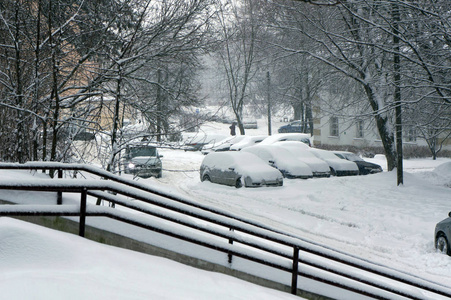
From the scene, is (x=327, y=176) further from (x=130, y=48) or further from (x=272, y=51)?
(x=130, y=48)

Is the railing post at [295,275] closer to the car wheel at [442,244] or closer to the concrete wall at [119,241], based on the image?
the concrete wall at [119,241]

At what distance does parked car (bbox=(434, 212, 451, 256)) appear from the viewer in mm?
9656

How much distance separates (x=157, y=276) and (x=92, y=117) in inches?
252

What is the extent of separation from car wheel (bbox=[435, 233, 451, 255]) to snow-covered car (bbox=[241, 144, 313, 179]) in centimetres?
937

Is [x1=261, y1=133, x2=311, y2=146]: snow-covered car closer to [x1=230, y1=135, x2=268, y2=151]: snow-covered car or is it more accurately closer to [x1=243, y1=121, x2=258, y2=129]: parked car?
[x1=230, y1=135, x2=268, y2=151]: snow-covered car

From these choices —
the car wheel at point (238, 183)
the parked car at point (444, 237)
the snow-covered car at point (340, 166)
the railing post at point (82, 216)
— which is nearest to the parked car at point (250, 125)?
the snow-covered car at point (340, 166)

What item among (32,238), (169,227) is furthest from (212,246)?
(32,238)

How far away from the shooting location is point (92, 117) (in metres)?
9.54

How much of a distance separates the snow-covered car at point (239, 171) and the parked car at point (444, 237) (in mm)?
8138

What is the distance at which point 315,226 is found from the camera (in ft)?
41.2

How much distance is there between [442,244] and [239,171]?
9.22m

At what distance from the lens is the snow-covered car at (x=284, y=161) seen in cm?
1942

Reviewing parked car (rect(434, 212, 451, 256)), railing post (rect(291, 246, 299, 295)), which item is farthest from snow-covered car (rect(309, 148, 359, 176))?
railing post (rect(291, 246, 299, 295))

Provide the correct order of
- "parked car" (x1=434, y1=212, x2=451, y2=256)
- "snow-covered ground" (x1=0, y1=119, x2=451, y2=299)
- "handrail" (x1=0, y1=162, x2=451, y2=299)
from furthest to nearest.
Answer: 1. "parked car" (x1=434, y1=212, x2=451, y2=256)
2. "handrail" (x1=0, y1=162, x2=451, y2=299)
3. "snow-covered ground" (x1=0, y1=119, x2=451, y2=299)
